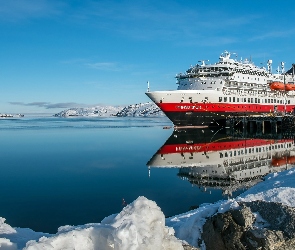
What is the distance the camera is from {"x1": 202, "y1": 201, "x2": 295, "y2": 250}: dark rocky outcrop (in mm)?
5039

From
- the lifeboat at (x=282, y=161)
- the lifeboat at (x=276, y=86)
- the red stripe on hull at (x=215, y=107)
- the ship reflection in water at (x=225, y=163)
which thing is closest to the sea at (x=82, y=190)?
the ship reflection in water at (x=225, y=163)

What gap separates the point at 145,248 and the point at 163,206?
9.55 meters

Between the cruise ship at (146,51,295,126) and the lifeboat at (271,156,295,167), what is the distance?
24764 mm

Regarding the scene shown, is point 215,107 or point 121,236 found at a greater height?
point 215,107

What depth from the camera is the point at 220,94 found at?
50.9 meters

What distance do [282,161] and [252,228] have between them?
20094 millimetres

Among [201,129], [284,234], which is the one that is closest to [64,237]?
[284,234]

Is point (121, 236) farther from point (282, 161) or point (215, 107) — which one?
point (215, 107)

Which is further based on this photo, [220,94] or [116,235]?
[220,94]

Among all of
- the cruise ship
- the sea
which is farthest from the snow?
the cruise ship

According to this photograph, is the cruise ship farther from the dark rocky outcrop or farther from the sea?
the dark rocky outcrop

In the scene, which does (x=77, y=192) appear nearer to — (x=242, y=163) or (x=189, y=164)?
(x=189, y=164)

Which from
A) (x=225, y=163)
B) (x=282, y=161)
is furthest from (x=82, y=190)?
(x=282, y=161)

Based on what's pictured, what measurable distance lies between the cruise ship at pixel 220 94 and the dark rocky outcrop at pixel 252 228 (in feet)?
140
